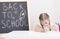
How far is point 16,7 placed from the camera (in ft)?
9.50

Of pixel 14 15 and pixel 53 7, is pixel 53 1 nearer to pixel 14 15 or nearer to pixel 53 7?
pixel 53 7

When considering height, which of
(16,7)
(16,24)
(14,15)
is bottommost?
(16,24)

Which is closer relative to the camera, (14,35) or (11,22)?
(14,35)

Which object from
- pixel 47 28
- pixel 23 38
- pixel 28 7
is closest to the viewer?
pixel 23 38

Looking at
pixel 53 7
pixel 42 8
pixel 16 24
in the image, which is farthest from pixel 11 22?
pixel 53 7

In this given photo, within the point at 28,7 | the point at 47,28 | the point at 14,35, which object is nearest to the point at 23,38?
the point at 14,35

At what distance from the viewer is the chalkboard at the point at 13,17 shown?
A: 286 cm

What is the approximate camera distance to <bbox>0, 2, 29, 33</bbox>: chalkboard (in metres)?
2.86

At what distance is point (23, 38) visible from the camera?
0.70 m

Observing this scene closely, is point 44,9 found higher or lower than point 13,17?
higher

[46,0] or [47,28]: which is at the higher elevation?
[46,0]

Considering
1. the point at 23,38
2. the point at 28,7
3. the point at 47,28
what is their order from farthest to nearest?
the point at 28,7 < the point at 47,28 < the point at 23,38

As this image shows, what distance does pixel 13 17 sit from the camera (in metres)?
2.89

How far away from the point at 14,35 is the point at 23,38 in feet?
0.21
